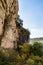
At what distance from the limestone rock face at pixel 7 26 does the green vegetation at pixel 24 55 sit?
1.30 meters

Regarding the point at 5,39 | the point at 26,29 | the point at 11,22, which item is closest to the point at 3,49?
the point at 5,39

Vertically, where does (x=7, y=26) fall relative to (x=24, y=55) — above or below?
above

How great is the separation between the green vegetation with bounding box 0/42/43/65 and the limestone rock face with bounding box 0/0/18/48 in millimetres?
1295

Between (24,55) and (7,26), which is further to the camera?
(7,26)

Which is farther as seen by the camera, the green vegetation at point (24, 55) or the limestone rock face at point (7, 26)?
the limestone rock face at point (7, 26)

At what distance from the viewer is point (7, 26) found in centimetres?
3584

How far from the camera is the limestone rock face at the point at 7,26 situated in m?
35.3

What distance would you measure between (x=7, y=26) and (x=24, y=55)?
4546 millimetres

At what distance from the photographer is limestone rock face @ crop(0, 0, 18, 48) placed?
35.3m

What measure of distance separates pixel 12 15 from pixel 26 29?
5163 millimetres

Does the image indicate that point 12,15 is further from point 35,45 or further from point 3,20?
point 35,45

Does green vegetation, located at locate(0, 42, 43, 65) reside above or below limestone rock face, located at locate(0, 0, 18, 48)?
below

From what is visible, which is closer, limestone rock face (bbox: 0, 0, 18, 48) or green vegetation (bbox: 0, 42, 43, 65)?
green vegetation (bbox: 0, 42, 43, 65)

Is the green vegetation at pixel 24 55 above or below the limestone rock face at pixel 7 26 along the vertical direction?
below
